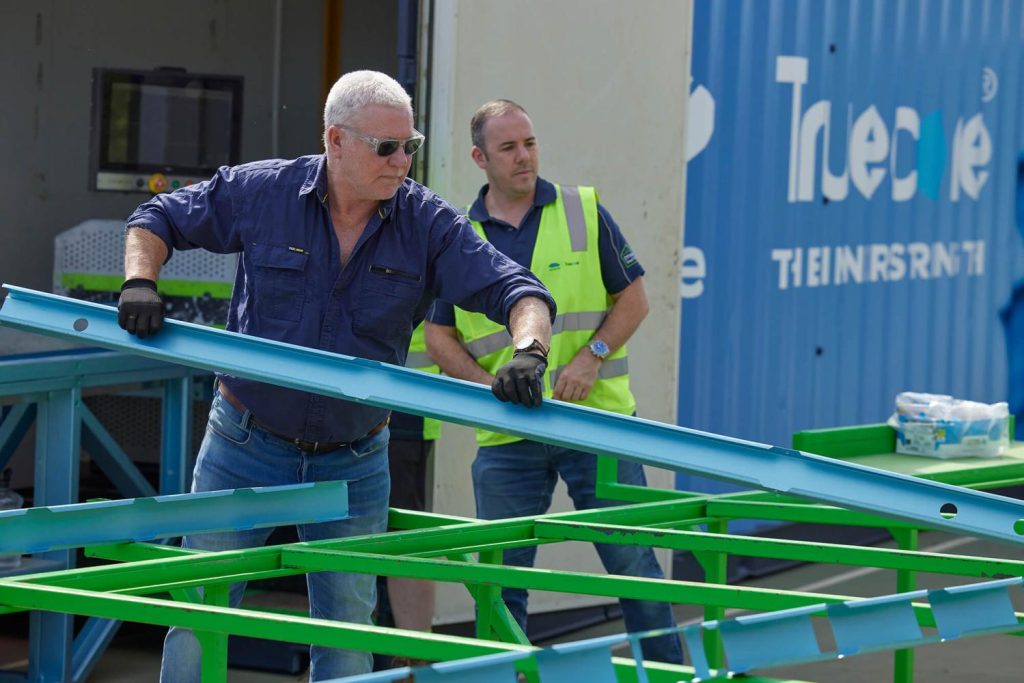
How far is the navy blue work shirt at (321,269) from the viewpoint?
3.79 m

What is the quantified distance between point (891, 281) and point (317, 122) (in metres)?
2.98

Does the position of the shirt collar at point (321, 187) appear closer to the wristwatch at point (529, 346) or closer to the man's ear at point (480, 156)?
the wristwatch at point (529, 346)

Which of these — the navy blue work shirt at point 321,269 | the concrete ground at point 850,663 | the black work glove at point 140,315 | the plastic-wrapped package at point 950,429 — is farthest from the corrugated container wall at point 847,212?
the black work glove at point 140,315

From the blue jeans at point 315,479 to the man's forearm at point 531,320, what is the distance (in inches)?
21.7

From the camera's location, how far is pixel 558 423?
11.1 ft

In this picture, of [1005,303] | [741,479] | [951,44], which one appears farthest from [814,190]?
[741,479]

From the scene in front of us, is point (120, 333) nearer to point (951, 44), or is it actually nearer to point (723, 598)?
point (723, 598)

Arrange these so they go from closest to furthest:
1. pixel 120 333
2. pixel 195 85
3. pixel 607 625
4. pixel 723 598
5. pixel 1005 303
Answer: pixel 723 598 → pixel 120 333 → pixel 607 625 → pixel 195 85 → pixel 1005 303

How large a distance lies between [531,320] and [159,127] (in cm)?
377

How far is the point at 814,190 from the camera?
7.44 m

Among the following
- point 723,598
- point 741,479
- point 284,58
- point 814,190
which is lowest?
point 723,598

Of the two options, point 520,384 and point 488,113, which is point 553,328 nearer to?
point 488,113

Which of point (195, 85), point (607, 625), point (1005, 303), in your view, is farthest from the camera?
point (1005, 303)

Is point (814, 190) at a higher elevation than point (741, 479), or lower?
higher
